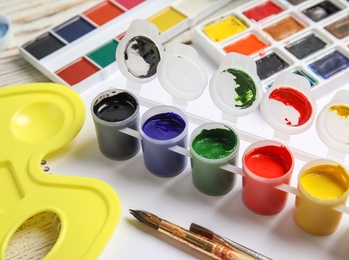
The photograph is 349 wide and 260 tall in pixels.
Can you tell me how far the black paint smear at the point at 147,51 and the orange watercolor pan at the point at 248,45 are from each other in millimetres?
215

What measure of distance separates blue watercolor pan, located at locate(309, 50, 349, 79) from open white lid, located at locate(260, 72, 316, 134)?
0.22 m

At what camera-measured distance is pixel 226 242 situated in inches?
36.8

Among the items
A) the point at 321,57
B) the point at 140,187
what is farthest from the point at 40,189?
the point at 321,57

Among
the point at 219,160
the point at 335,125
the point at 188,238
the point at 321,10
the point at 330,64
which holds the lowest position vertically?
the point at 188,238

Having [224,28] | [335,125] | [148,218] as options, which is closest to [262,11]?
[224,28]

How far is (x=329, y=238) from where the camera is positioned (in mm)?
957

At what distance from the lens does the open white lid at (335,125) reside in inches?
37.0

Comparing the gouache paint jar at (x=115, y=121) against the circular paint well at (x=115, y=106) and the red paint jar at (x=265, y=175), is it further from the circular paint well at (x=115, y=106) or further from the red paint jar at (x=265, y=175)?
the red paint jar at (x=265, y=175)

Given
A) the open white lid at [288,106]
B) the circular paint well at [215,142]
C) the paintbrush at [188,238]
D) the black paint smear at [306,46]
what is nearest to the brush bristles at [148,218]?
the paintbrush at [188,238]

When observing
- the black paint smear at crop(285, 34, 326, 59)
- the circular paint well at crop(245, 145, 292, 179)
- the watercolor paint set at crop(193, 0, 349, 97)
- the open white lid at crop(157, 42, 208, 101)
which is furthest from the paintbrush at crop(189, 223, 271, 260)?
the black paint smear at crop(285, 34, 326, 59)

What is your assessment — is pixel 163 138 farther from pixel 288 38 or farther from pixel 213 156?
pixel 288 38

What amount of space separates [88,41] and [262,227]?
532 millimetres

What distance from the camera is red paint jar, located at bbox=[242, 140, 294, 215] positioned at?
37.3 inches

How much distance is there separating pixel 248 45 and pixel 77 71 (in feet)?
1.09
